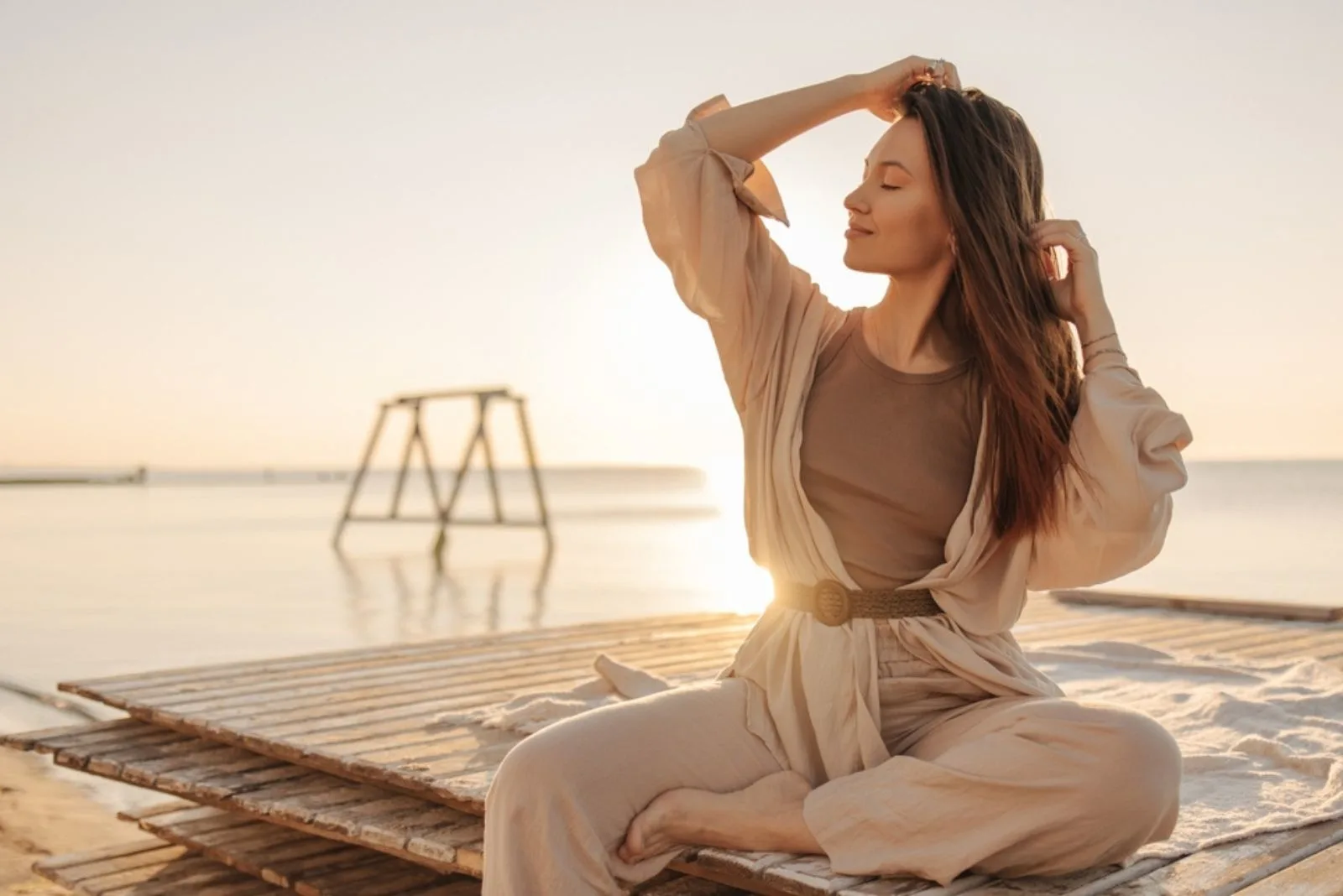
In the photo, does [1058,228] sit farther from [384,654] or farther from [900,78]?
[384,654]

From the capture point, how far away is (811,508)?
6.37 ft

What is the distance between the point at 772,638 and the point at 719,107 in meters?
0.83

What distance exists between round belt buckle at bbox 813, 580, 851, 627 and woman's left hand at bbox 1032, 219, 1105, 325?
52 centimetres

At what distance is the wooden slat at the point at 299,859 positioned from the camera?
2727mm

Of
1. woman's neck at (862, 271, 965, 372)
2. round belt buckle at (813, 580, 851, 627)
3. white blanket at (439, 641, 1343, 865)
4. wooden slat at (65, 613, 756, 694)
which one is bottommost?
wooden slat at (65, 613, 756, 694)

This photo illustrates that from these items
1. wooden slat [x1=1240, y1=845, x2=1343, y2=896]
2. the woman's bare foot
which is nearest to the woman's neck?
the woman's bare foot

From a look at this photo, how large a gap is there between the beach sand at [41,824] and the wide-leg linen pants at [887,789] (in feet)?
6.85

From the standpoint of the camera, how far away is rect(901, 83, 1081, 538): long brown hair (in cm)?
187

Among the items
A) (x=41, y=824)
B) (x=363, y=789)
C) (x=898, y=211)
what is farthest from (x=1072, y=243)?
(x=41, y=824)

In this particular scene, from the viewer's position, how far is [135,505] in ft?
94.9

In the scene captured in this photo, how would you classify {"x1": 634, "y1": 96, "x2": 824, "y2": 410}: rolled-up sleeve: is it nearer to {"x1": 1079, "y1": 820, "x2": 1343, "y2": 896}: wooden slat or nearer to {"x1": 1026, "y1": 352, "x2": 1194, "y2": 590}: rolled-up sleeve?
{"x1": 1026, "y1": 352, "x2": 1194, "y2": 590}: rolled-up sleeve

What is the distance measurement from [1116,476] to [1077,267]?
1.03ft

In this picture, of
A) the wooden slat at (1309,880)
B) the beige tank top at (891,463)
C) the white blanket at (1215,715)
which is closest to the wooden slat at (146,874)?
the white blanket at (1215,715)

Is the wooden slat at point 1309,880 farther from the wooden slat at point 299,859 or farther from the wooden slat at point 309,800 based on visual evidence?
the wooden slat at point 299,859
